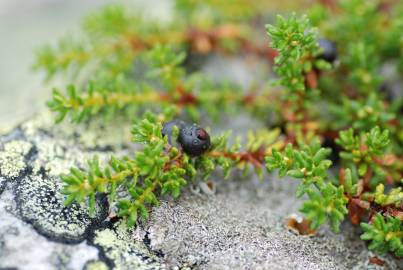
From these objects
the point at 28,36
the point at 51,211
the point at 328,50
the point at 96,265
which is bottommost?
the point at 96,265

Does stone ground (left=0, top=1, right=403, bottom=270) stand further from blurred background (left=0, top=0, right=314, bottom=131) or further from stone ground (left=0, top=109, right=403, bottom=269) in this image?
blurred background (left=0, top=0, right=314, bottom=131)

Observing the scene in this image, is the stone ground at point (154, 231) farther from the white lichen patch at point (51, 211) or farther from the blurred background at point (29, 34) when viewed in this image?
the blurred background at point (29, 34)

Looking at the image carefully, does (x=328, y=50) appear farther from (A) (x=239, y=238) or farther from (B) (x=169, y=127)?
(A) (x=239, y=238)

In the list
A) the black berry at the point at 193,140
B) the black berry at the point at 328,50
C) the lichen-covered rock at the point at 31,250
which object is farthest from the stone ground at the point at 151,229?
the black berry at the point at 328,50

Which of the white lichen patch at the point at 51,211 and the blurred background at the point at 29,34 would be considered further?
the blurred background at the point at 29,34

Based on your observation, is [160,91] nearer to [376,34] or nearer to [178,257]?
[178,257]

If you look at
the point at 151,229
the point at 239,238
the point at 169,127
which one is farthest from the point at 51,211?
the point at 239,238

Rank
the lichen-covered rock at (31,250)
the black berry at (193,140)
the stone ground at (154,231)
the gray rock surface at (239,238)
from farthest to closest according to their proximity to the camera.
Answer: the black berry at (193,140), the gray rock surface at (239,238), the stone ground at (154,231), the lichen-covered rock at (31,250)

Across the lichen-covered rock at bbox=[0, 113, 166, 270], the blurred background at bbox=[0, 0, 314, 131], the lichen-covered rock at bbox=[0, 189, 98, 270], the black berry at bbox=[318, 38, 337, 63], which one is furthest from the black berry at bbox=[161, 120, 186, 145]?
the blurred background at bbox=[0, 0, 314, 131]
